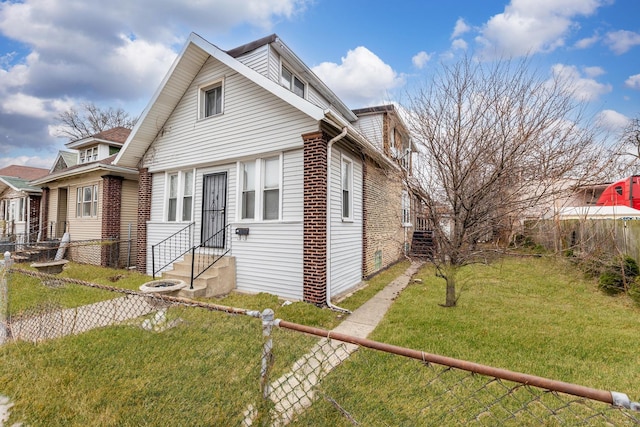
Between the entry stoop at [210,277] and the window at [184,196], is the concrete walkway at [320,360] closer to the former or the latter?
the entry stoop at [210,277]

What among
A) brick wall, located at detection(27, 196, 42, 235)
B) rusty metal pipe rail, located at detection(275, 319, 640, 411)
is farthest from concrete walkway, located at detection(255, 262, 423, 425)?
brick wall, located at detection(27, 196, 42, 235)

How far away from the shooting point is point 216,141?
8188 mm

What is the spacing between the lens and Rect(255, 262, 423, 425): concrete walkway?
266 centimetres

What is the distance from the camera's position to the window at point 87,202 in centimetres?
1257

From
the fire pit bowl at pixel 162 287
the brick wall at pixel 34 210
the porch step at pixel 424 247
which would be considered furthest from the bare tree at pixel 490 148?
the brick wall at pixel 34 210

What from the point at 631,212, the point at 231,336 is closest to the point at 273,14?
the point at 231,336

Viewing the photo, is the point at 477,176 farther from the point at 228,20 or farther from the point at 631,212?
the point at 631,212

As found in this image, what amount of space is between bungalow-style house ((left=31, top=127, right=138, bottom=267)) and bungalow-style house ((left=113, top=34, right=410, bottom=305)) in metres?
2.69

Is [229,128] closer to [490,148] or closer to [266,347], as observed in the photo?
[490,148]

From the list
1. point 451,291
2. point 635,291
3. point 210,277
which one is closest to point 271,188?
point 210,277

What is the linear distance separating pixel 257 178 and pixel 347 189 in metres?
2.39

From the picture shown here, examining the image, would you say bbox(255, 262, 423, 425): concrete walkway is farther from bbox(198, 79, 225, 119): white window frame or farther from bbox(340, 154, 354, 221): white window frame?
bbox(198, 79, 225, 119): white window frame

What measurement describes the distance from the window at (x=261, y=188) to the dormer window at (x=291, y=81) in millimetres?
3017

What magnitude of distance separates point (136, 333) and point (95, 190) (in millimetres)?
10801
